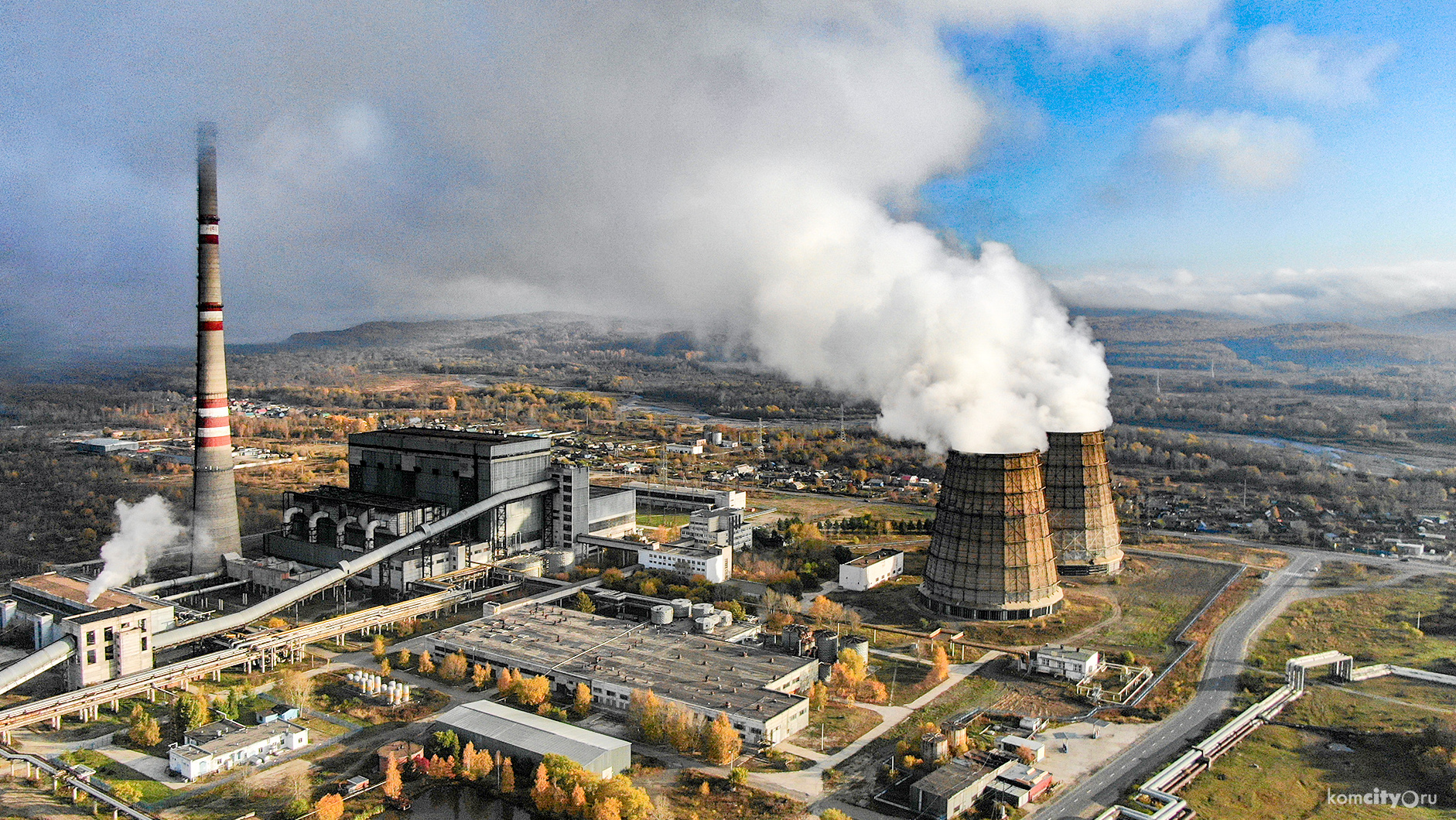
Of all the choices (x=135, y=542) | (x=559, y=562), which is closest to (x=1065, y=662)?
(x=559, y=562)

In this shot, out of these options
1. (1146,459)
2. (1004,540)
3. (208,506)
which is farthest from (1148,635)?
(1146,459)

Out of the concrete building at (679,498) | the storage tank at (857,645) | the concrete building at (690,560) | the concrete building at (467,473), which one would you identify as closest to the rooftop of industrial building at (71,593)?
the concrete building at (467,473)

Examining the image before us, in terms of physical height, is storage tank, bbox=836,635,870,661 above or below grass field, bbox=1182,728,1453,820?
above

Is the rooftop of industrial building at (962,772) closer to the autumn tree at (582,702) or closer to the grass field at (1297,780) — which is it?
the grass field at (1297,780)

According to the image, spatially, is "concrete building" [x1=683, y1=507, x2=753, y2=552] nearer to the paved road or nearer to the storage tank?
the storage tank

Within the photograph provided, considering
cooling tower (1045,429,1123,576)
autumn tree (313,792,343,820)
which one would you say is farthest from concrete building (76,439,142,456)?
cooling tower (1045,429,1123,576)

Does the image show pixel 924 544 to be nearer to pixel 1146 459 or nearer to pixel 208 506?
pixel 208 506
